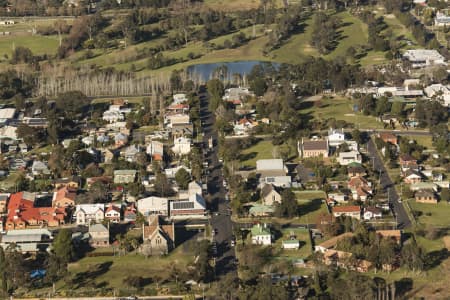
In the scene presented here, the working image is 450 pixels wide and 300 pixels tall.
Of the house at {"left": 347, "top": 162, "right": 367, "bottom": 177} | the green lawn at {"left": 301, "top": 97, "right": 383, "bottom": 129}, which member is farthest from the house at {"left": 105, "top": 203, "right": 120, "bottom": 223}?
the green lawn at {"left": 301, "top": 97, "right": 383, "bottom": 129}

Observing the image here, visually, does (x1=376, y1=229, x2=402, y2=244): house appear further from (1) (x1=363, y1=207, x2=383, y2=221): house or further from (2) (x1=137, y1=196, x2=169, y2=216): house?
(2) (x1=137, y1=196, x2=169, y2=216): house

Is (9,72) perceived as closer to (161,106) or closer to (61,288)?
(161,106)

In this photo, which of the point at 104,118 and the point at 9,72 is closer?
the point at 104,118

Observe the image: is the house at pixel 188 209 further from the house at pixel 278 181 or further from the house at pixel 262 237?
the house at pixel 278 181

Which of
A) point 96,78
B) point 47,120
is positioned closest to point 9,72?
point 96,78

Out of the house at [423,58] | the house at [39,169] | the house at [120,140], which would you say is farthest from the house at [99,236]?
the house at [423,58]

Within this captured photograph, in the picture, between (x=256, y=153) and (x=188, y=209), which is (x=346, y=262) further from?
(x=256, y=153)
